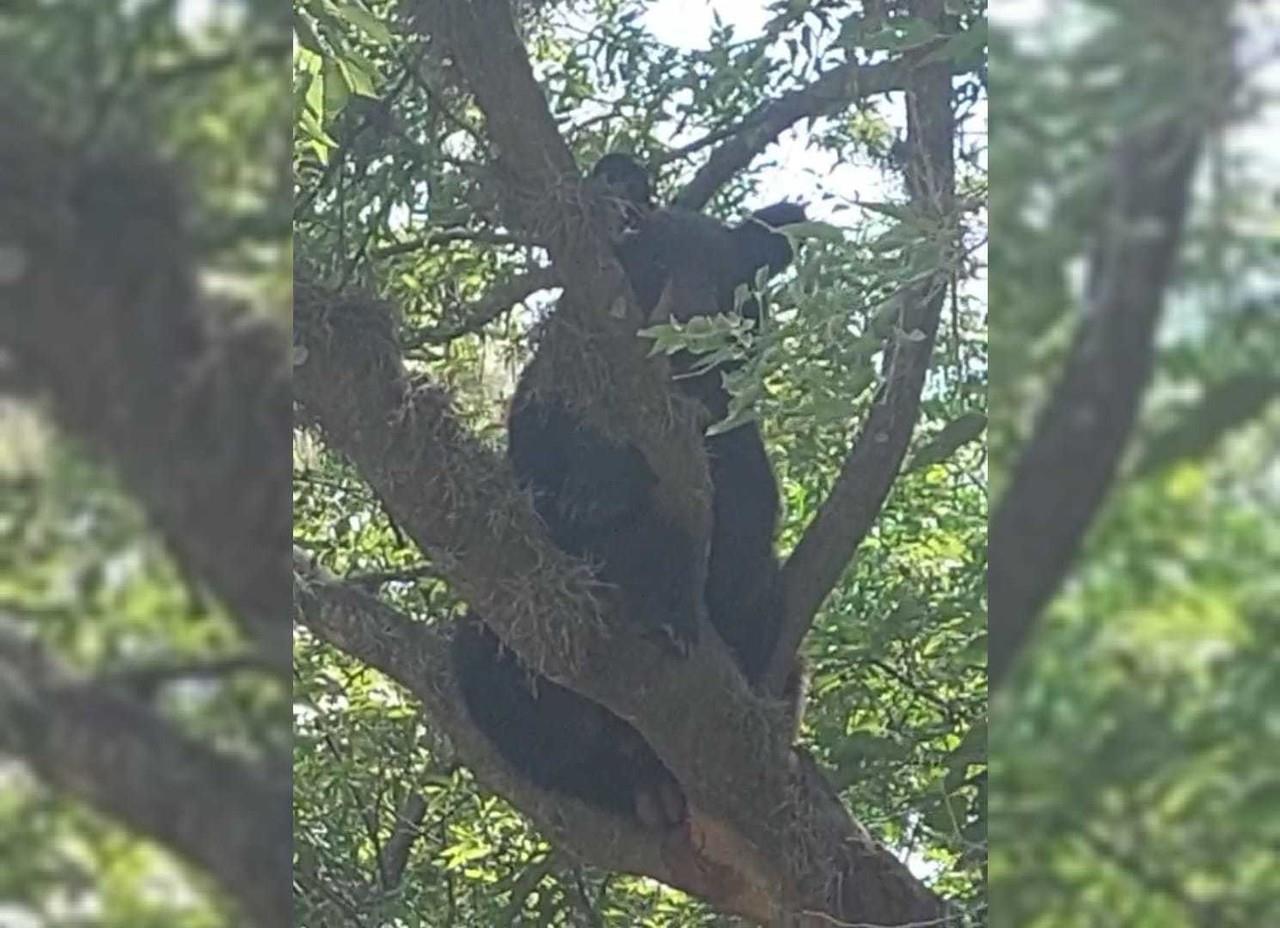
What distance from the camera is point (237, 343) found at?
596mm

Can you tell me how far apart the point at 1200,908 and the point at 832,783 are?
100 inches

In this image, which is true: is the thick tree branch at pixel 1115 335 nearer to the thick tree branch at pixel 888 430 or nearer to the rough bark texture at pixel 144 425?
the rough bark texture at pixel 144 425

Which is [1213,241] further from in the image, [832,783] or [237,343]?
[832,783]

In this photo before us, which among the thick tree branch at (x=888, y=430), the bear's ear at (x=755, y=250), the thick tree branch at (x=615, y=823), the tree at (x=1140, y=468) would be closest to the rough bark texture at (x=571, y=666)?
the thick tree branch at (x=615, y=823)

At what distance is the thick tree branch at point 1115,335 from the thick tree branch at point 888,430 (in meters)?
1.55

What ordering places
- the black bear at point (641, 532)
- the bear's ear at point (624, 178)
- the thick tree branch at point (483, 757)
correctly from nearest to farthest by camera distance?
the black bear at point (641, 532)
the bear's ear at point (624, 178)
the thick tree branch at point (483, 757)

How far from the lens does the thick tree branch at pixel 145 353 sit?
59cm

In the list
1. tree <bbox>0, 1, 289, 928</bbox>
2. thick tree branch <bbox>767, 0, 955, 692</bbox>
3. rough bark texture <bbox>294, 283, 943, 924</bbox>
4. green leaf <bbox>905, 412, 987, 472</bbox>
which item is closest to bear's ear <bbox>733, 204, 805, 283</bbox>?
thick tree branch <bbox>767, 0, 955, 692</bbox>

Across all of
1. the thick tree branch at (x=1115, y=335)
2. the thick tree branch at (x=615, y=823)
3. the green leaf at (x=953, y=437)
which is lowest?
the thick tree branch at (x=1115, y=335)

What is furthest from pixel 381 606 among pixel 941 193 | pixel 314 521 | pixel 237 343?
pixel 237 343

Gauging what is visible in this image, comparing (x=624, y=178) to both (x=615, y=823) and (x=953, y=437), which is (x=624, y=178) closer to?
(x=953, y=437)

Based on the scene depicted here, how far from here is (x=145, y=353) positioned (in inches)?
23.3

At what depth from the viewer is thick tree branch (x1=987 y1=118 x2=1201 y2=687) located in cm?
53

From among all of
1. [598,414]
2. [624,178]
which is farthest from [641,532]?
[624,178]
